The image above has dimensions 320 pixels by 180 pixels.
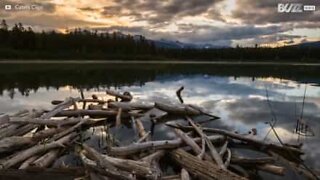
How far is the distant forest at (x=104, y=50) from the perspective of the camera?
101688 millimetres

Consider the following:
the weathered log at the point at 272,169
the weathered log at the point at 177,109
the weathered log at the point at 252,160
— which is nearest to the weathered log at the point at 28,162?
the weathered log at the point at 252,160

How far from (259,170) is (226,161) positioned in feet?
3.52

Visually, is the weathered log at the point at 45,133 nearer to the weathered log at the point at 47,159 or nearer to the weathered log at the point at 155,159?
the weathered log at the point at 47,159

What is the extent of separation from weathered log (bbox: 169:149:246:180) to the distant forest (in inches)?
3244

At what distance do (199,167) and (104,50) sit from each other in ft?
397

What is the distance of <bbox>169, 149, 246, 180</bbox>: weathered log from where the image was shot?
8837mm

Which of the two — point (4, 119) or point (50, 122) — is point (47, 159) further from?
point (50, 122)

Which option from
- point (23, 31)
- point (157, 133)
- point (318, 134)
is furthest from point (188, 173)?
point (23, 31)

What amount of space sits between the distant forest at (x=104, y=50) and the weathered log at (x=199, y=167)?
8240cm

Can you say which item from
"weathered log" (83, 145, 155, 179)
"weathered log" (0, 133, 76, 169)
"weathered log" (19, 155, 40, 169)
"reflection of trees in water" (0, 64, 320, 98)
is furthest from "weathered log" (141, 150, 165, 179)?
"reflection of trees in water" (0, 64, 320, 98)

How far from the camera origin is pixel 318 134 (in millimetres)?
16906

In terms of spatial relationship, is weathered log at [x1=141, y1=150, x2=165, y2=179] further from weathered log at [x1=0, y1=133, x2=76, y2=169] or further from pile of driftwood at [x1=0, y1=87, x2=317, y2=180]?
weathered log at [x1=0, y1=133, x2=76, y2=169]

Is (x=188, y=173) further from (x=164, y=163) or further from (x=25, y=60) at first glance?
(x=25, y=60)

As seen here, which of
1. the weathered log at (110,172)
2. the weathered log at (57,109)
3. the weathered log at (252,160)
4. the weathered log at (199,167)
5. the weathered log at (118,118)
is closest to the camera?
the weathered log at (110,172)
